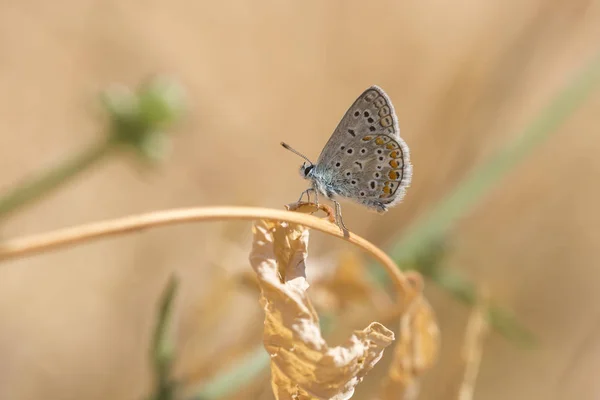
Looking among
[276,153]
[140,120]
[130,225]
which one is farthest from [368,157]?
[276,153]

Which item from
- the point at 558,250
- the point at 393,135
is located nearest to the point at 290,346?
the point at 393,135

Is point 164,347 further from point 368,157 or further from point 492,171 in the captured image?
point 492,171

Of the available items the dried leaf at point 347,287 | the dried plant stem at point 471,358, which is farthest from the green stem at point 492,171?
the dried plant stem at point 471,358

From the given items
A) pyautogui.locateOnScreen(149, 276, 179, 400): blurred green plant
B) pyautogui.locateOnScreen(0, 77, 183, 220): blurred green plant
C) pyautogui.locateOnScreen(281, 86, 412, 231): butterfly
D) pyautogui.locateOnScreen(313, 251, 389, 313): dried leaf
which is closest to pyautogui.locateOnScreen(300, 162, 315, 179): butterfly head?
pyautogui.locateOnScreen(281, 86, 412, 231): butterfly

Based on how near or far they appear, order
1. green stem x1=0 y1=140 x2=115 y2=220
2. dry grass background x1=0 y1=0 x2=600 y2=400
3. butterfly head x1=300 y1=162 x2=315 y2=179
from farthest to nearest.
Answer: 1. dry grass background x1=0 y1=0 x2=600 y2=400
2. green stem x1=0 y1=140 x2=115 y2=220
3. butterfly head x1=300 y1=162 x2=315 y2=179

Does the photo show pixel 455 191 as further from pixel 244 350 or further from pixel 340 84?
pixel 340 84

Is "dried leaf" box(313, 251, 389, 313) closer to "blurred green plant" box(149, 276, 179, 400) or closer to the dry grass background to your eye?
"blurred green plant" box(149, 276, 179, 400)
